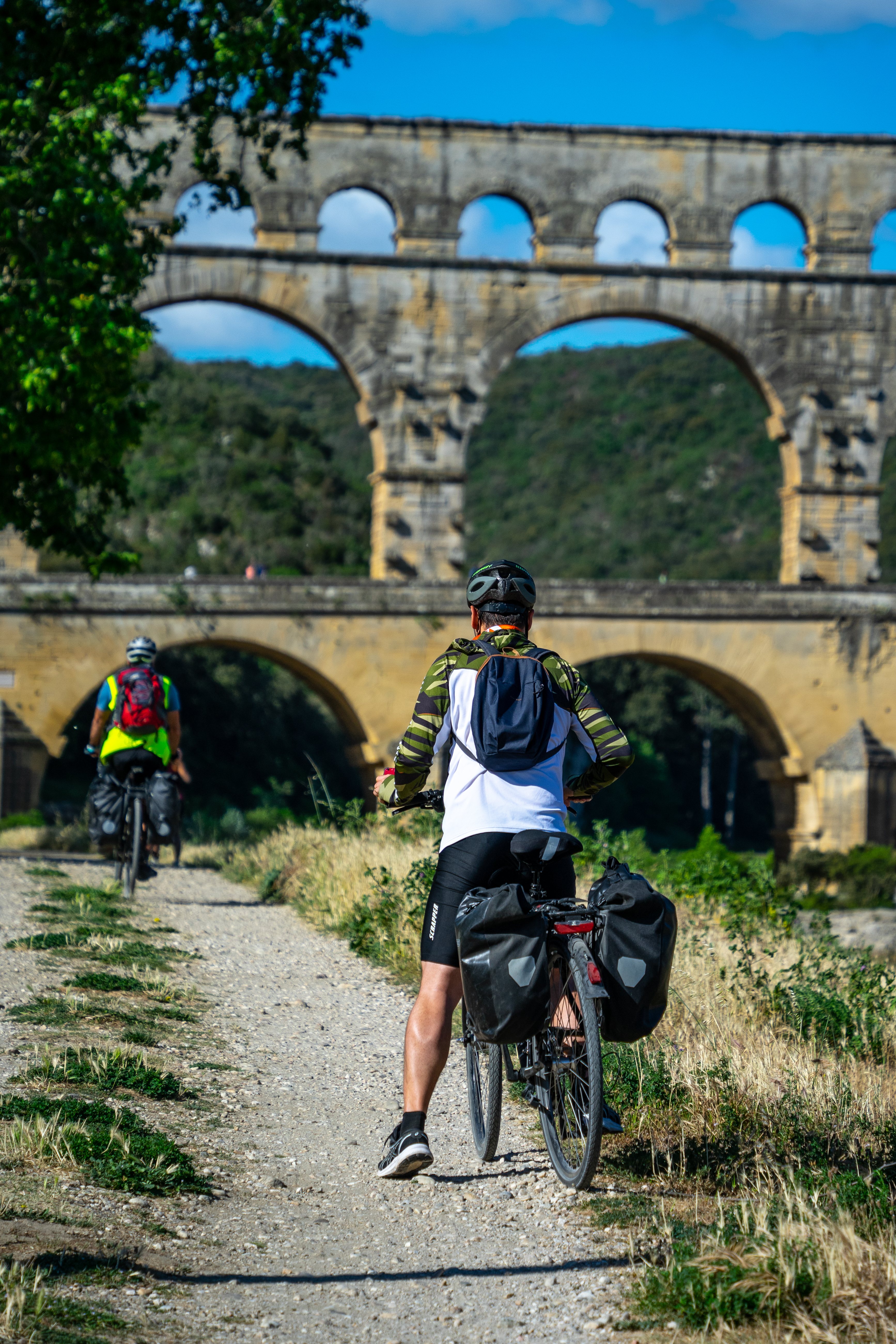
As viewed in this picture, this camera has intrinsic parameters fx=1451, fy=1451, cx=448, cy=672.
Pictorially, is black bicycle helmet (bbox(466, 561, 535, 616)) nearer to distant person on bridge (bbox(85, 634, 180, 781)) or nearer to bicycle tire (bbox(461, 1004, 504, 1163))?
bicycle tire (bbox(461, 1004, 504, 1163))

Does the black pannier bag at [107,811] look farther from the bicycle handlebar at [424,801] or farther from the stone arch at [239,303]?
the stone arch at [239,303]

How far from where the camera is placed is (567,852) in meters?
4.18

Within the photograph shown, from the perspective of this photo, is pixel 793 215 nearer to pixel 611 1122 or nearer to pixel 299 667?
pixel 299 667

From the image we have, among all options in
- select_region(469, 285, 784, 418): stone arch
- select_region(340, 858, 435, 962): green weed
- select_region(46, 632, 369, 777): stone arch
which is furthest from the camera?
select_region(469, 285, 784, 418): stone arch

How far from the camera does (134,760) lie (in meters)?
10.2

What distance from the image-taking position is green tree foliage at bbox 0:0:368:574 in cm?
1333

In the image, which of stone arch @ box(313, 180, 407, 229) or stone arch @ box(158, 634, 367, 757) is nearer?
stone arch @ box(158, 634, 367, 757)

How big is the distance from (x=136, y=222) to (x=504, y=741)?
917 inches

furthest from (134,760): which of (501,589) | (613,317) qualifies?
(613,317)

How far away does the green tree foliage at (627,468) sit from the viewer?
217 feet

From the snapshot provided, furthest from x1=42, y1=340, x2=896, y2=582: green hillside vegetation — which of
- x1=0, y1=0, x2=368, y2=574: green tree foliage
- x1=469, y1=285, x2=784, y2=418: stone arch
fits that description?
x1=0, y1=0, x2=368, y2=574: green tree foliage

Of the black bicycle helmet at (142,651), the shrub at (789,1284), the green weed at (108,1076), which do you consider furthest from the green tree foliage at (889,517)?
the shrub at (789,1284)

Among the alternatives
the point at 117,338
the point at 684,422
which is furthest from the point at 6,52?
the point at 684,422

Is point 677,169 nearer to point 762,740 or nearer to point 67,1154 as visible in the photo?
point 762,740
